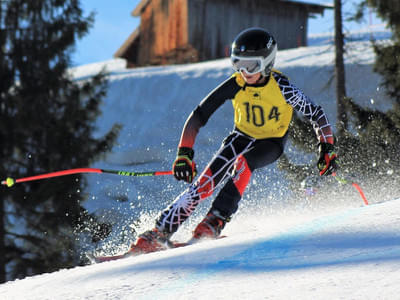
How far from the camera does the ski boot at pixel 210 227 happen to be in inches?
174

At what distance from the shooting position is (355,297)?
1944 mm

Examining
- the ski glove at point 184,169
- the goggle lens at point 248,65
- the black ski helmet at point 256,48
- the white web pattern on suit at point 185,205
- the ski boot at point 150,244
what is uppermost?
the black ski helmet at point 256,48

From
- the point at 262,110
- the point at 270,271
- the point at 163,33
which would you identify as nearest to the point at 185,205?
the point at 262,110

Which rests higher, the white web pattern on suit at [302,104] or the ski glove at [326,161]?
the white web pattern on suit at [302,104]

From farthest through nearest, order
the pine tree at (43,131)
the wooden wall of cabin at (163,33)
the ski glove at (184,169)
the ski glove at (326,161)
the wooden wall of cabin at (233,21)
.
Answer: the wooden wall of cabin at (163,33), the wooden wall of cabin at (233,21), the pine tree at (43,131), the ski glove at (326,161), the ski glove at (184,169)

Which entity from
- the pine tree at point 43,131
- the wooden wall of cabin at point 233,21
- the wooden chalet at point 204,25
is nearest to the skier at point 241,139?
the pine tree at point 43,131

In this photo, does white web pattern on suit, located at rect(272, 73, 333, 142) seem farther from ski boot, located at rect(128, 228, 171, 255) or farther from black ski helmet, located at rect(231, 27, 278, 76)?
ski boot, located at rect(128, 228, 171, 255)

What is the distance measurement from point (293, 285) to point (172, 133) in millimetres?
18909

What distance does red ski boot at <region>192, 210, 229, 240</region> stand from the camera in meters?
4.41

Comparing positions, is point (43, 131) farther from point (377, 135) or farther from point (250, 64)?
point (250, 64)

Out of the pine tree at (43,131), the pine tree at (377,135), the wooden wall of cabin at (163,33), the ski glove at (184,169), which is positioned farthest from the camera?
the wooden wall of cabin at (163,33)

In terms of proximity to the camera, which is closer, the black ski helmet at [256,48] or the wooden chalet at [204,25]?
the black ski helmet at [256,48]

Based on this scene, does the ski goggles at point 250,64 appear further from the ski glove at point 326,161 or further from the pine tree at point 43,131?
the pine tree at point 43,131

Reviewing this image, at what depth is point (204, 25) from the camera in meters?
28.4
